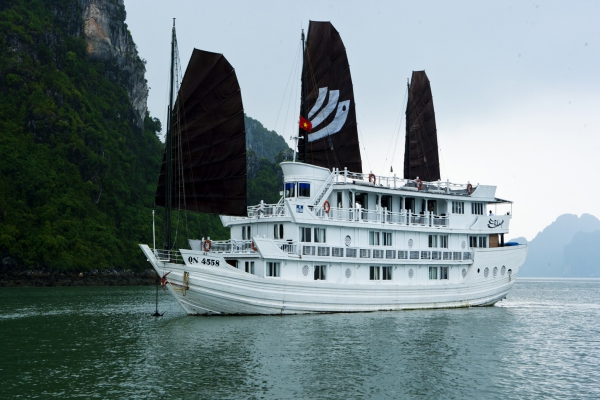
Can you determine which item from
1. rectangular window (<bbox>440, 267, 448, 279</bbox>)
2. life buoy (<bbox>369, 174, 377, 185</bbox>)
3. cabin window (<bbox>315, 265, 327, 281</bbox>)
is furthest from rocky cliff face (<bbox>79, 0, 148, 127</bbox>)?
cabin window (<bbox>315, 265, 327, 281</bbox>)

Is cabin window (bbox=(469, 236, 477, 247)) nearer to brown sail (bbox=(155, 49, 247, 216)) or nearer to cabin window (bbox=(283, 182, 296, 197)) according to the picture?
cabin window (bbox=(283, 182, 296, 197))

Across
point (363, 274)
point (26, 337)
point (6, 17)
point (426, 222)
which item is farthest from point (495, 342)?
point (6, 17)

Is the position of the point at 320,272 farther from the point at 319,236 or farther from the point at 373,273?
the point at 373,273

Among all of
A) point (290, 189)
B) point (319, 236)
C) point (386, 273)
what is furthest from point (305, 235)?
point (386, 273)

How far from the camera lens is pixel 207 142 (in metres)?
30.3

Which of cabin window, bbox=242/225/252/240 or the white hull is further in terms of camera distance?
cabin window, bbox=242/225/252/240

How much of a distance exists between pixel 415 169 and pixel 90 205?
48988 mm

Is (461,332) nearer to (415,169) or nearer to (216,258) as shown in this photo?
(216,258)

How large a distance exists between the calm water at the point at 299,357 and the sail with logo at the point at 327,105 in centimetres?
931

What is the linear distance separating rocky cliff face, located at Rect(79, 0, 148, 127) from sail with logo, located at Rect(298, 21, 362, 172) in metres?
69.8

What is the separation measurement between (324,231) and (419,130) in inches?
595

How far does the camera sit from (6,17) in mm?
83562

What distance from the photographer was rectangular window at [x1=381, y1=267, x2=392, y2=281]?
3123cm

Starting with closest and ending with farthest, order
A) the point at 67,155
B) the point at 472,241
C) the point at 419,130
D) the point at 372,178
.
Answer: the point at 372,178 < the point at 472,241 < the point at 419,130 < the point at 67,155
